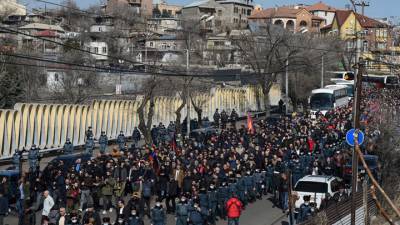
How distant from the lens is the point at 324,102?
A: 185 ft

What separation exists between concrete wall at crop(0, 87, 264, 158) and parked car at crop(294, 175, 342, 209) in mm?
14596

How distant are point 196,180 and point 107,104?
61.7ft

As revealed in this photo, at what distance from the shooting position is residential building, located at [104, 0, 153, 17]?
5886 inches

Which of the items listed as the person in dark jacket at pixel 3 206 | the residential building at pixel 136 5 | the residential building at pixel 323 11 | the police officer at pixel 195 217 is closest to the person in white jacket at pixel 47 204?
the person in dark jacket at pixel 3 206

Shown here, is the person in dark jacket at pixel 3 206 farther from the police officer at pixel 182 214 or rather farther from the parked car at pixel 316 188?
the parked car at pixel 316 188

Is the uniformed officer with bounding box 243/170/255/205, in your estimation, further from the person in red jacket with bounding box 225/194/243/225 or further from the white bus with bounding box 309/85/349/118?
the white bus with bounding box 309/85/349/118

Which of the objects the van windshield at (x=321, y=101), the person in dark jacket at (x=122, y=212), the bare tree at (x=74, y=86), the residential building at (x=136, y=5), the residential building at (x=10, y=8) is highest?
the residential building at (x=136, y=5)

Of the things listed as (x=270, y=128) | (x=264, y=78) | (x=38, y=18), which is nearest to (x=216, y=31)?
(x=38, y=18)

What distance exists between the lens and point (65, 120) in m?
35.8

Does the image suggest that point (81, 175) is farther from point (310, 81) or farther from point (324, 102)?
point (310, 81)

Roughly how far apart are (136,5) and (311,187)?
146 metres

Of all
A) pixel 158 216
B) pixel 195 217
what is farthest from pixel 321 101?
pixel 158 216

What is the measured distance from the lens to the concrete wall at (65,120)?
1249 inches

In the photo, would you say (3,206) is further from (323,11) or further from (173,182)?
(323,11)
